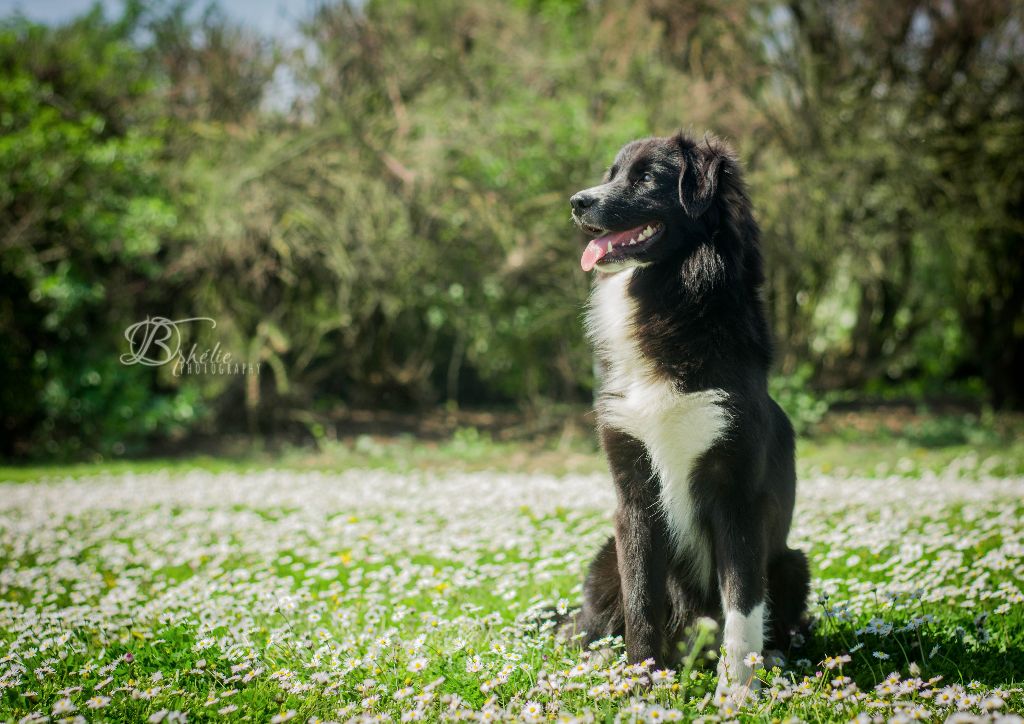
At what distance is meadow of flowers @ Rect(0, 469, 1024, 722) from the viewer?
2588mm

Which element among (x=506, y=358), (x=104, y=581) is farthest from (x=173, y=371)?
(x=104, y=581)

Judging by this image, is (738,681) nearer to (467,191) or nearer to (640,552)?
(640,552)

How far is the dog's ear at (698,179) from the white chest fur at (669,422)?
421mm

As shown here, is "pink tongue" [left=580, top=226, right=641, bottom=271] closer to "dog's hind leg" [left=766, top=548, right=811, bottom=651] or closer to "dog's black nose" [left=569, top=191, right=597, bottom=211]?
"dog's black nose" [left=569, top=191, right=597, bottom=211]

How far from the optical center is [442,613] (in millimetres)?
3834

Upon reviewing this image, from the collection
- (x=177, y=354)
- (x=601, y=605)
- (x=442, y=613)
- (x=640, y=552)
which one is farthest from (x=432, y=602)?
(x=177, y=354)

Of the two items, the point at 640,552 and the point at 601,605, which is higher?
the point at 640,552

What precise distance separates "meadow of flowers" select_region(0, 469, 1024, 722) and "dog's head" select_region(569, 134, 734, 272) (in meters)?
1.40

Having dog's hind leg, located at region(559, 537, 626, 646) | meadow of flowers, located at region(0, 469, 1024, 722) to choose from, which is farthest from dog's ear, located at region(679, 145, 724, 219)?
meadow of flowers, located at region(0, 469, 1024, 722)

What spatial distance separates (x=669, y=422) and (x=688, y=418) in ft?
0.21

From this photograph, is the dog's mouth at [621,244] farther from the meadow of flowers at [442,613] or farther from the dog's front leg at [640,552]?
the meadow of flowers at [442,613]

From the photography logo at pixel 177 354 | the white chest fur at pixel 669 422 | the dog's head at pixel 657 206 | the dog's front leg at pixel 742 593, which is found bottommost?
the dog's front leg at pixel 742 593

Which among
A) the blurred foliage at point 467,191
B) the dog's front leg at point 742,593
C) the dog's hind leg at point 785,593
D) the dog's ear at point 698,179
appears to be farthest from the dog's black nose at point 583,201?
the blurred foliage at point 467,191

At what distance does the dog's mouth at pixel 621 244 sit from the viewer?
298cm
